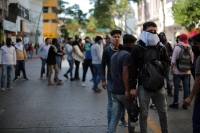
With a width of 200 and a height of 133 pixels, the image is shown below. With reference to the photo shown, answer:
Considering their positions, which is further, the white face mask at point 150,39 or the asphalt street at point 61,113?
the asphalt street at point 61,113

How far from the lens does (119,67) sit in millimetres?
4711

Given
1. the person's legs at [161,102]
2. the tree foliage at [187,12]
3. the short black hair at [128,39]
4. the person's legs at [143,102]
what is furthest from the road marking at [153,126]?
the tree foliage at [187,12]

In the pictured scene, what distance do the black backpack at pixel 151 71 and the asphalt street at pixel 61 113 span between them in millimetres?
1600

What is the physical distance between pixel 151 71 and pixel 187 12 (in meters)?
7.42

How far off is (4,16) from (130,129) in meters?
16.8

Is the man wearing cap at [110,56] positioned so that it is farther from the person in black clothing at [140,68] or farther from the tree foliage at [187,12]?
the tree foliage at [187,12]

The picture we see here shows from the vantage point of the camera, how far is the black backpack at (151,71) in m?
4.41

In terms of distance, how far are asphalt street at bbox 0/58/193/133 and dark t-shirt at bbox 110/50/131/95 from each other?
1.35 metres

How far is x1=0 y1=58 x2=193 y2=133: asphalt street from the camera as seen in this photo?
607 cm

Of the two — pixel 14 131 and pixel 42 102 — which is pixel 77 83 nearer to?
pixel 42 102

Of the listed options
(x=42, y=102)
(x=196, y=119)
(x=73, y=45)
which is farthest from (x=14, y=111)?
(x=73, y=45)

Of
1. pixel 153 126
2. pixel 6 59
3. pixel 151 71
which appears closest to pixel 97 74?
pixel 6 59

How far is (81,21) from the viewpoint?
302 ft

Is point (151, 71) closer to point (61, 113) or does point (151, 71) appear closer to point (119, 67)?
point (119, 67)
